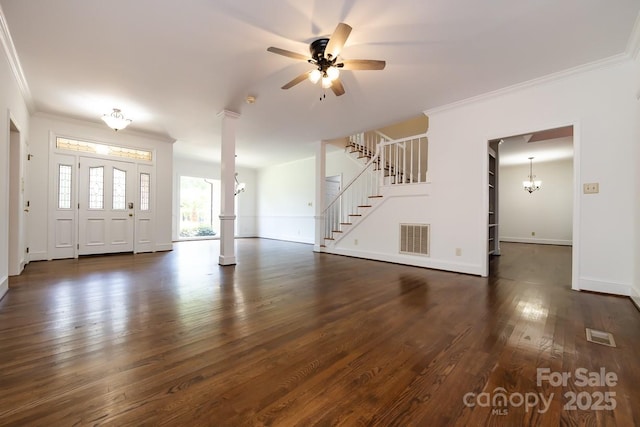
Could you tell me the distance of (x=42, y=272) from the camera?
4.07 meters

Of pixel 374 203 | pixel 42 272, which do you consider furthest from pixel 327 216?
pixel 42 272

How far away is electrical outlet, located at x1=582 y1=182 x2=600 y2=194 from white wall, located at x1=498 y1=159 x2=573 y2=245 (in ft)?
21.6

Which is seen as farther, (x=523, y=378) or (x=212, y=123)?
(x=212, y=123)

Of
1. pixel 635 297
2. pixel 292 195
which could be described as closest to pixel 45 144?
pixel 292 195

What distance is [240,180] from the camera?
34.0 feet

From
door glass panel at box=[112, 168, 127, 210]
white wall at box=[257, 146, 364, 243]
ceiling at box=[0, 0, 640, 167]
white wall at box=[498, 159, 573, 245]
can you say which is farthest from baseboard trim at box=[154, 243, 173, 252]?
white wall at box=[498, 159, 573, 245]

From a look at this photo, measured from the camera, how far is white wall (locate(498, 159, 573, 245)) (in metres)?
8.45

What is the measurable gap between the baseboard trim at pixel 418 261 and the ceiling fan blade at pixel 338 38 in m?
3.64

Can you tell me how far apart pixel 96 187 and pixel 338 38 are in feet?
20.1

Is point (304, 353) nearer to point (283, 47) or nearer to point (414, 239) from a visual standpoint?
point (283, 47)

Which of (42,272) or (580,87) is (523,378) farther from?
(42,272)

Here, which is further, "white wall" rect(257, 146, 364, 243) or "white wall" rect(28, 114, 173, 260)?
"white wall" rect(257, 146, 364, 243)

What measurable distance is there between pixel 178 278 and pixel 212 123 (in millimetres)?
3249

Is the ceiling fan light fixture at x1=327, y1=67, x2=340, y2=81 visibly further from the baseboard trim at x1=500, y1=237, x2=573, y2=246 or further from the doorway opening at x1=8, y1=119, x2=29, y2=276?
the baseboard trim at x1=500, y1=237, x2=573, y2=246
